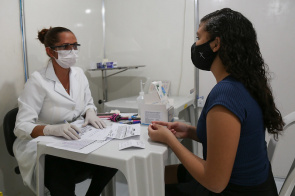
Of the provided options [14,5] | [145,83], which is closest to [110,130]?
[14,5]

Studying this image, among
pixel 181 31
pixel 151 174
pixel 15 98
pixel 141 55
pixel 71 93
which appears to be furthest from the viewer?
pixel 141 55

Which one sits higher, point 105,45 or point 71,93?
point 105,45

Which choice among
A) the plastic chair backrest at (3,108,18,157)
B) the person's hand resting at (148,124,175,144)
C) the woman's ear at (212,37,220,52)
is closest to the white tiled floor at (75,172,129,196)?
the plastic chair backrest at (3,108,18,157)

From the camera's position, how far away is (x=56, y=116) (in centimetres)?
138

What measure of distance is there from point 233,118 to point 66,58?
1.13 meters

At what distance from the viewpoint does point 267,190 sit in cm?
80

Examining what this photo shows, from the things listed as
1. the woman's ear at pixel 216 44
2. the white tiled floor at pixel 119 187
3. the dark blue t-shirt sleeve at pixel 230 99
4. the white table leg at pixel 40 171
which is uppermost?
the woman's ear at pixel 216 44

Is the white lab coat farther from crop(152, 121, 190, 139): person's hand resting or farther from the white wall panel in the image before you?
crop(152, 121, 190, 139): person's hand resting

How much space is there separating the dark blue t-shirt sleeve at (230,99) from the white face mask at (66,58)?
3.36ft

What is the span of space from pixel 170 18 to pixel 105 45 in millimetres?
877

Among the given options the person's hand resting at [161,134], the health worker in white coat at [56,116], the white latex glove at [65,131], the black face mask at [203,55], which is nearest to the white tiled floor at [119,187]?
the health worker in white coat at [56,116]

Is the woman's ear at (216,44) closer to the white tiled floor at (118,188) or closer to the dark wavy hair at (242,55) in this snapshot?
the dark wavy hair at (242,55)

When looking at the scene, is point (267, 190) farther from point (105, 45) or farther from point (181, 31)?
point (105, 45)

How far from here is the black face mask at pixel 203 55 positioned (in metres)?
0.87
